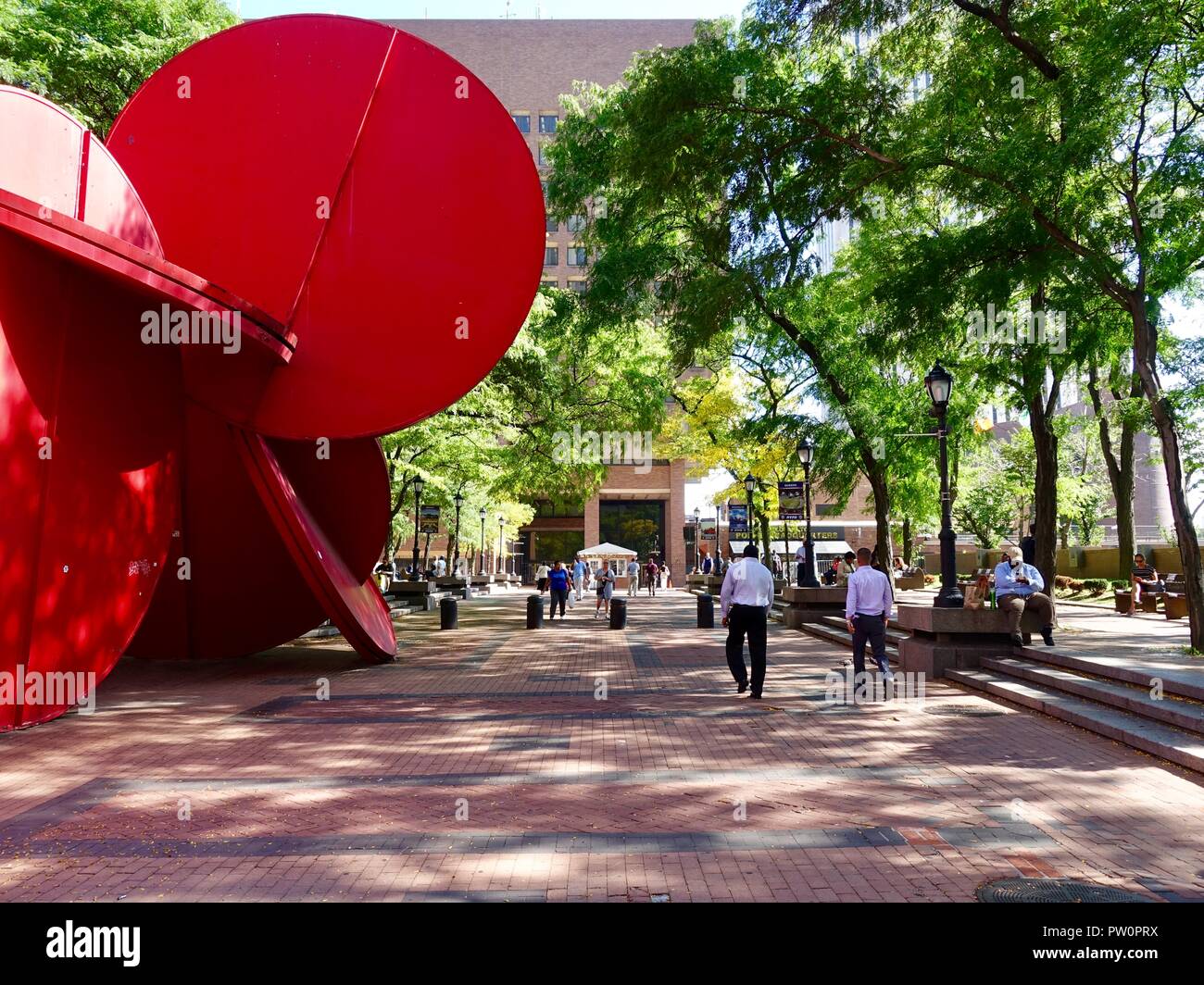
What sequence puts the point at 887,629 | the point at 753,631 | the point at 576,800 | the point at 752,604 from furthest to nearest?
the point at 887,629 < the point at 753,631 < the point at 752,604 < the point at 576,800

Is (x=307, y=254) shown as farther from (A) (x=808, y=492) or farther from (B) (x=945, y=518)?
(A) (x=808, y=492)

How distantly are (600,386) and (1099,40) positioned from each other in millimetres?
15557

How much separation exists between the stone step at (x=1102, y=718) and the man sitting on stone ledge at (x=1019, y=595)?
1101 millimetres

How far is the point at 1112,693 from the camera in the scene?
9211mm

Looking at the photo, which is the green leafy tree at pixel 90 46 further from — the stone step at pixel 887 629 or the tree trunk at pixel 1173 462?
the tree trunk at pixel 1173 462

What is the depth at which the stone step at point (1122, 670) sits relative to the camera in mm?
8914

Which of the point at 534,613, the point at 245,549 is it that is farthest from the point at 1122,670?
the point at 534,613

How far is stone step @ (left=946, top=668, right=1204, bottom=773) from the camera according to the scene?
7.32 m

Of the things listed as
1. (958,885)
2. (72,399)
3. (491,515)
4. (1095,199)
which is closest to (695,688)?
(958,885)

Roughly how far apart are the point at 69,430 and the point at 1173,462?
14054 mm

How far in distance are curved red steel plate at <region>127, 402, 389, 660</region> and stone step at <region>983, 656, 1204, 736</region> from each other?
9.64 meters

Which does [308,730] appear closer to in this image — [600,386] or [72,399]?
[72,399]

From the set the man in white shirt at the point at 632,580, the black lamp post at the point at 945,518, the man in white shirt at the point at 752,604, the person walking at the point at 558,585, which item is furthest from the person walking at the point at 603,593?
the man in white shirt at the point at 752,604
